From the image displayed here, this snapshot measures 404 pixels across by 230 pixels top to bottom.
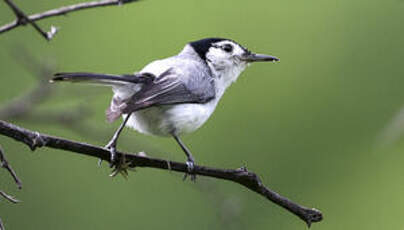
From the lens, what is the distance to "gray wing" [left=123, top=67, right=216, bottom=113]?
2.63 meters

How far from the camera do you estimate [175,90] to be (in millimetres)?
2945

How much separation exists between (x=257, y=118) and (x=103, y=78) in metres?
2.60

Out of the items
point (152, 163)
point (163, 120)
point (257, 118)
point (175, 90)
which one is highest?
point (152, 163)

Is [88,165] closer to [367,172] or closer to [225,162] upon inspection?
[225,162]

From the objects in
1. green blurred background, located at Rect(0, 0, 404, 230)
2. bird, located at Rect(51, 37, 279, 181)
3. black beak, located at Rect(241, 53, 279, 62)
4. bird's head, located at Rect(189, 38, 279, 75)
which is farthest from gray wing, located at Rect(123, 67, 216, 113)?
green blurred background, located at Rect(0, 0, 404, 230)

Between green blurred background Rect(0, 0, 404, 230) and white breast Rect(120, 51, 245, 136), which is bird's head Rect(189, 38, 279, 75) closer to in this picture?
white breast Rect(120, 51, 245, 136)

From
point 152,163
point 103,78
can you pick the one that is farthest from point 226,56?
point 152,163

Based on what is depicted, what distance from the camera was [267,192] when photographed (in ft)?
5.86

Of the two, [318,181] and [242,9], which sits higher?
[242,9]

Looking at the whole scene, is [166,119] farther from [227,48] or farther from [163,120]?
[227,48]

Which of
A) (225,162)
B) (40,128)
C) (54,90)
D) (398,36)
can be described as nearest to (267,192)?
(54,90)

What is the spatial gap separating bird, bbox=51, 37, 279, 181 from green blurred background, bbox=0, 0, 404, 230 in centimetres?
92

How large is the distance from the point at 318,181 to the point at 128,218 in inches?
55.4

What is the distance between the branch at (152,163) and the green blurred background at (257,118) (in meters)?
2.32
